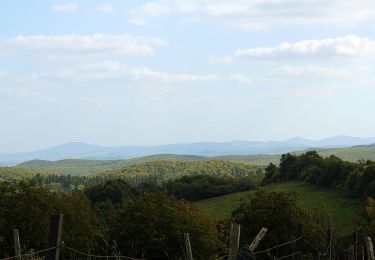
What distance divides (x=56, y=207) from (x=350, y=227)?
163ft

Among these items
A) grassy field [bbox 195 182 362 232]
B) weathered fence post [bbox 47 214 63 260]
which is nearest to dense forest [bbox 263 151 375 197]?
grassy field [bbox 195 182 362 232]

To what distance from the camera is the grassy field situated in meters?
84.4

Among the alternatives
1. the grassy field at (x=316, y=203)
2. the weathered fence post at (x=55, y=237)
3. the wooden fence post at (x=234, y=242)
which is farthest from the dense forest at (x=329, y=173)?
the weathered fence post at (x=55, y=237)

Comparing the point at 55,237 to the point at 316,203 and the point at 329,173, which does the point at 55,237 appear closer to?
the point at 316,203

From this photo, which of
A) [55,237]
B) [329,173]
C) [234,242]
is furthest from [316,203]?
[55,237]

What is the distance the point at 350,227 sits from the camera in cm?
7919

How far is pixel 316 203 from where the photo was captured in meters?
94.8

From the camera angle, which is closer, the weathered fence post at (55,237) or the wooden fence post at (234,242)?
the weathered fence post at (55,237)

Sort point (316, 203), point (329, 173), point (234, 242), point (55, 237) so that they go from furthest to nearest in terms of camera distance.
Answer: point (329, 173) < point (316, 203) < point (234, 242) < point (55, 237)

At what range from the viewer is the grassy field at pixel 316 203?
84.4 m

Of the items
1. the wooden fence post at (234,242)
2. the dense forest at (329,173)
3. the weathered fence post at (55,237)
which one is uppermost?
the weathered fence post at (55,237)

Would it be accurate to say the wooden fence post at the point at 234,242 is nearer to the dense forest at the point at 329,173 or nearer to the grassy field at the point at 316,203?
the grassy field at the point at 316,203

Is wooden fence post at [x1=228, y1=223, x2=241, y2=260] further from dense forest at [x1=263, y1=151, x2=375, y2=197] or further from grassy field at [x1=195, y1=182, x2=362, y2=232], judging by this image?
dense forest at [x1=263, y1=151, x2=375, y2=197]

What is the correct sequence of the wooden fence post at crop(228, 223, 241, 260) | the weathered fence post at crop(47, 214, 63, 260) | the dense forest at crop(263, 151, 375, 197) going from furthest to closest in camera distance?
the dense forest at crop(263, 151, 375, 197) → the wooden fence post at crop(228, 223, 241, 260) → the weathered fence post at crop(47, 214, 63, 260)
